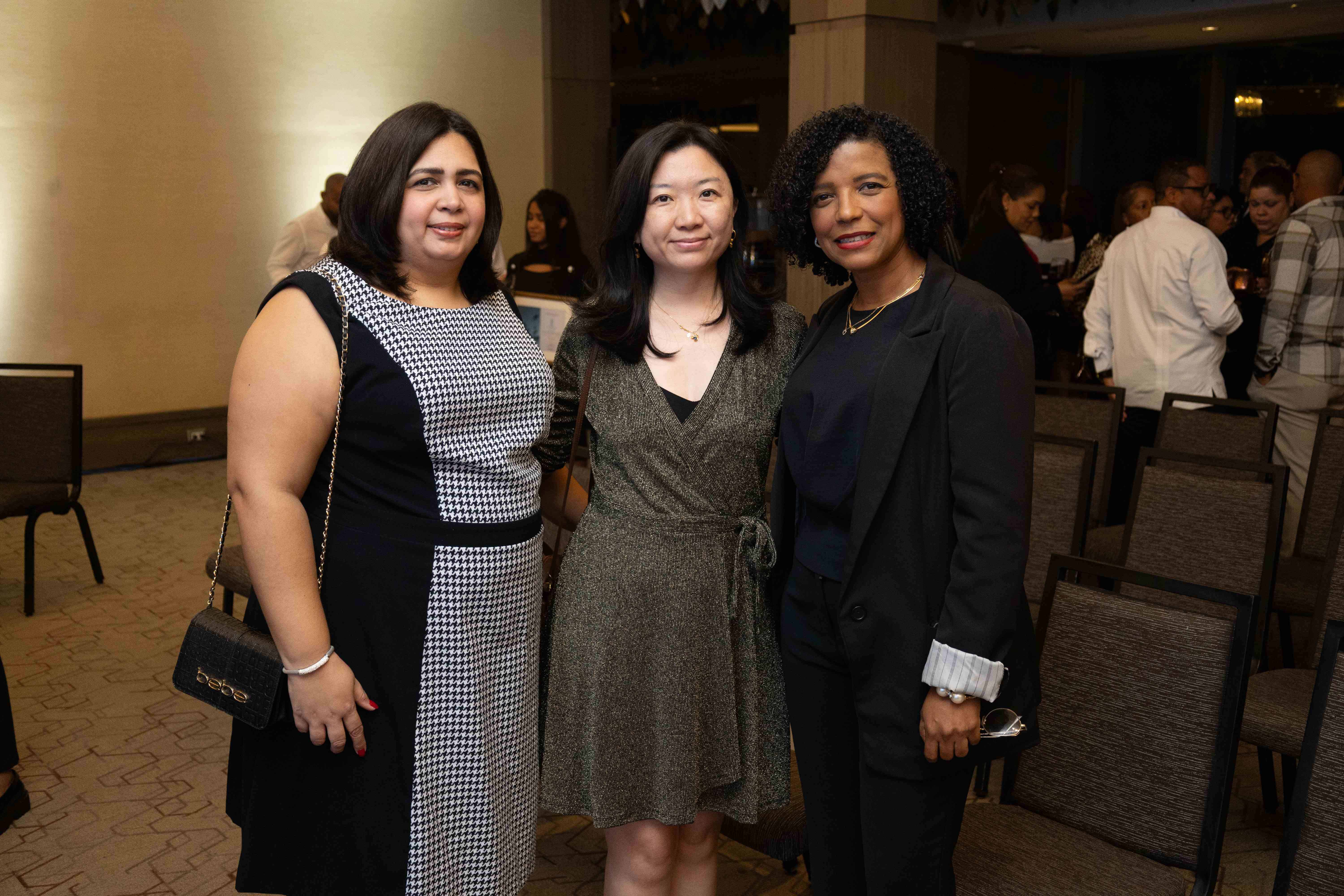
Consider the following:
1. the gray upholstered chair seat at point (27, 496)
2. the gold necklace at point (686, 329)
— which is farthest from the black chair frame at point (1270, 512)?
the gray upholstered chair seat at point (27, 496)

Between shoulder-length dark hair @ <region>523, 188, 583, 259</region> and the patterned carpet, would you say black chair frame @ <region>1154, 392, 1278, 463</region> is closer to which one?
the patterned carpet

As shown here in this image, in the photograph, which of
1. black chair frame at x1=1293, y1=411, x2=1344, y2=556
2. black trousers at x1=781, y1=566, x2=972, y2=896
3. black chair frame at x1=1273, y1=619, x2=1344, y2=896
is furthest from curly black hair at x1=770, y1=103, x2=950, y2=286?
black chair frame at x1=1293, y1=411, x2=1344, y2=556

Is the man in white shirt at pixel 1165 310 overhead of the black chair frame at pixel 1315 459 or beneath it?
overhead

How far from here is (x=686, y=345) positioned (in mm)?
2121

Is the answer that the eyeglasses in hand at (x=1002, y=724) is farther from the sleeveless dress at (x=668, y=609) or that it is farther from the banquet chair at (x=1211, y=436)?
the banquet chair at (x=1211, y=436)

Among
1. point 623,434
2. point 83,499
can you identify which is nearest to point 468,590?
point 623,434

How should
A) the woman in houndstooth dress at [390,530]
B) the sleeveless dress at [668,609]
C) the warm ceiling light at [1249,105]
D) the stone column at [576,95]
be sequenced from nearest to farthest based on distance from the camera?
the woman in houndstooth dress at [390,530] → the sleeveless dress at [668,609] → the stone column at [576,95] → the warm ceiling light at [1249,105]

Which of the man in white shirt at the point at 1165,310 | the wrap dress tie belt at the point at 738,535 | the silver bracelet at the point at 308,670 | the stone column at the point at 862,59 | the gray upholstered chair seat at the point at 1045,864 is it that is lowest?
the gray upholstered chair seat at the point at 1045,864

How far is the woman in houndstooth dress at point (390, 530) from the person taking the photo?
68.7 inches

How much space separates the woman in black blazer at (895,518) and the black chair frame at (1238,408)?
8.15 ft

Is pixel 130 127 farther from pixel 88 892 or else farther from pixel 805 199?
pixel 805 199

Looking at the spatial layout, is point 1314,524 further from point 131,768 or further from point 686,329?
point 131,768

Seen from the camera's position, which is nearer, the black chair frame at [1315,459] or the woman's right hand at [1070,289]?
the black chair frame at [1315,459]

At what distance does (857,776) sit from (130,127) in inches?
288
